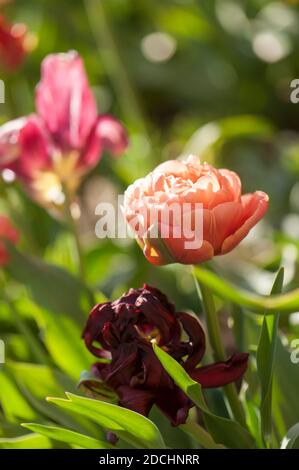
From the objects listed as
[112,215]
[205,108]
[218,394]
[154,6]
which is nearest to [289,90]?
[205,108]

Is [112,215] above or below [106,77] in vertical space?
below

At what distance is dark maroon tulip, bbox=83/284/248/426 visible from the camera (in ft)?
Answer: 2.47

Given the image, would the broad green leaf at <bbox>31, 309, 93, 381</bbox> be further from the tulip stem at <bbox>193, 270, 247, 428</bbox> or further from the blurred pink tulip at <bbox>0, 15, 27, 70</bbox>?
the blurred pink tulip at <bbox>0, 15, 27, 70</bbox>

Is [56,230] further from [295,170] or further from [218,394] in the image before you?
[218,394]

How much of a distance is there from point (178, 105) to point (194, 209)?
1791mm

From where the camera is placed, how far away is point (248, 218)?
758 mm

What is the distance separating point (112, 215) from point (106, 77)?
926mm

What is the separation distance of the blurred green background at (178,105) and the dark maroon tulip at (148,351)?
1.50 feet

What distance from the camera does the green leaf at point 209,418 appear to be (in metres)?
0.73

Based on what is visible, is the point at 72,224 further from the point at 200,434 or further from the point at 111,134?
the point at 200,434

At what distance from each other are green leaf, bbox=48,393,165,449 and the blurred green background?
0.42m
